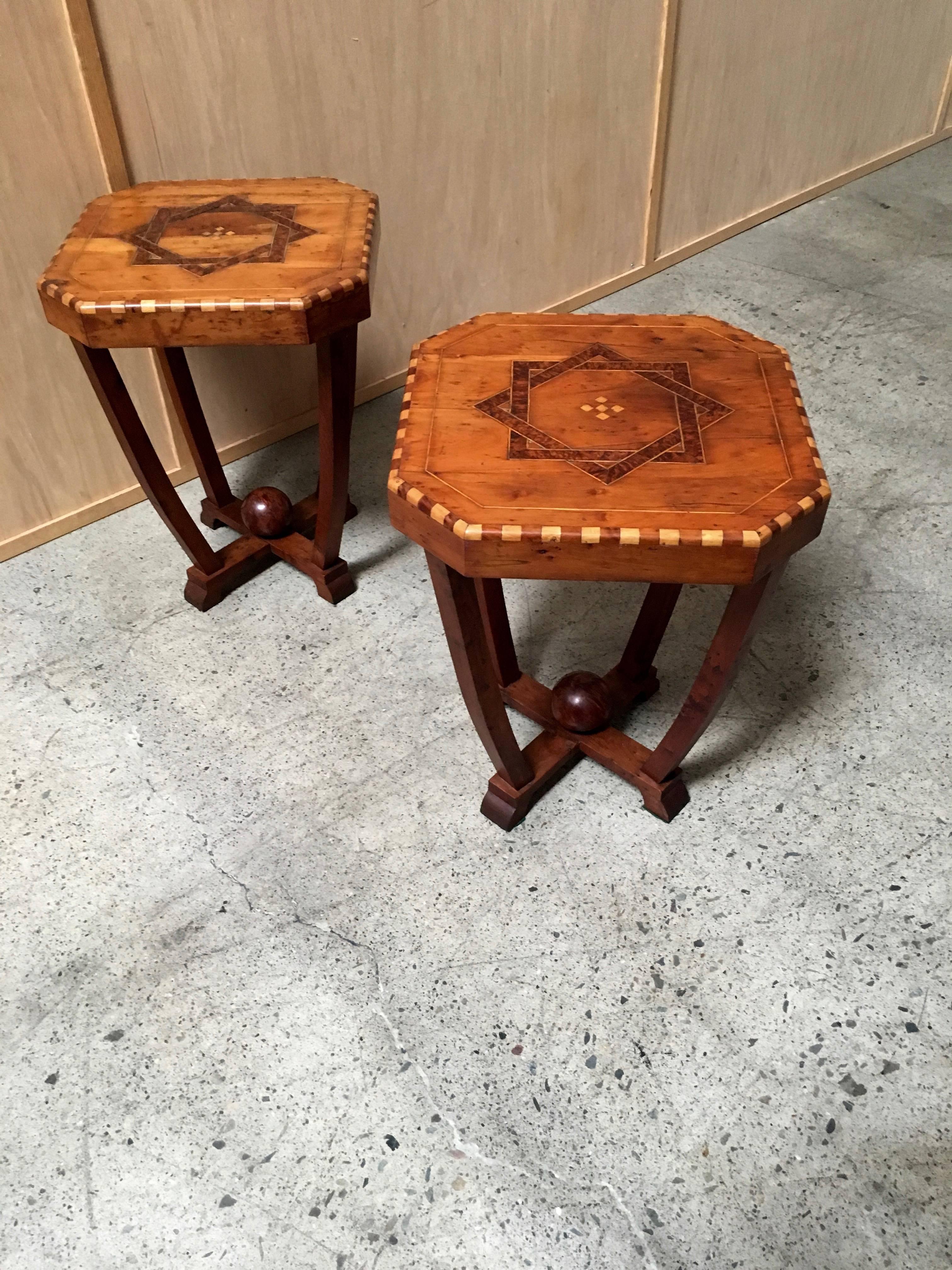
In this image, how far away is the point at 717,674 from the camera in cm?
163

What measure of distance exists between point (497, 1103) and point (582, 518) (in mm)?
824

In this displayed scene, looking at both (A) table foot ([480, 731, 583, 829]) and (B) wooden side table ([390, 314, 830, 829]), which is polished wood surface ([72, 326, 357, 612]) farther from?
(A) table foot ([480, 731, 583, 829])

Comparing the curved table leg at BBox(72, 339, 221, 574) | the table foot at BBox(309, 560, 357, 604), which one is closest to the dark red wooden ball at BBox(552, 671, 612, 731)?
the table foot at BBox(309, 560, 357, 604)

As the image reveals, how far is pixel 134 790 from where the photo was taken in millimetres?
1952

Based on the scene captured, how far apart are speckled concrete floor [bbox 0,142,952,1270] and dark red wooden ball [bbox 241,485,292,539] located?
10cm

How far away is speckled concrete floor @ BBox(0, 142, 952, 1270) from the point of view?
4.60ft

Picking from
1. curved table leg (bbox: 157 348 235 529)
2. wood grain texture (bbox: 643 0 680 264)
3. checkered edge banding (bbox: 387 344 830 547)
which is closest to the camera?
checkered edge banding (bbox: 387 344 830 547)

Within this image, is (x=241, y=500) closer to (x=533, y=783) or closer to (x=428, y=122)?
(x=428, y=122)

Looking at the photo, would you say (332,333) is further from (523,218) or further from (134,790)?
(523,218)

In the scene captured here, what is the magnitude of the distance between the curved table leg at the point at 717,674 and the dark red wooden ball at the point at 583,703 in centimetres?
12

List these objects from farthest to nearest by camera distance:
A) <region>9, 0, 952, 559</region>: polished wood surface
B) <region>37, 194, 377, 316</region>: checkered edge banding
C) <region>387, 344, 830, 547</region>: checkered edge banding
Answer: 1. <region>9, 0, 952, 559</region>: polished wood surface
2. <region>37, 194, 377, 316</region>: checkered edge banding
3. <region>387, 344, 830, 547</region>: checkered edge banding

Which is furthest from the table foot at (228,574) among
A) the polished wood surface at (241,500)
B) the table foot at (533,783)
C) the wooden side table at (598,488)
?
the table foot at (533,783)

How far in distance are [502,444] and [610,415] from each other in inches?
7.1

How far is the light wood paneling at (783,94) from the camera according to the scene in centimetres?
321
